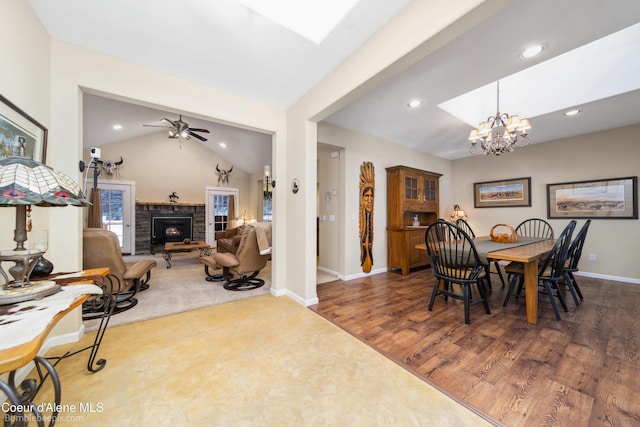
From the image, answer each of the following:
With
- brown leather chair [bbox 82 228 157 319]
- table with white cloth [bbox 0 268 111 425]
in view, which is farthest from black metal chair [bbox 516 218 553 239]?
brown leather chair [bbox 82 228 157 319]

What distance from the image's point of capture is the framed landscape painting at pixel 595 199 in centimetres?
383

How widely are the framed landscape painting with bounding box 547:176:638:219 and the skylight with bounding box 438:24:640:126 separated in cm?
193

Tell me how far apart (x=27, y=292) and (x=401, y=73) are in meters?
3.24

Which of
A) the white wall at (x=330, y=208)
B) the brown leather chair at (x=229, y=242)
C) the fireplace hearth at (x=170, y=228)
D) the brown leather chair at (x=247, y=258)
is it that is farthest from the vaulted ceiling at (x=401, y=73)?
the fireplace hearth at (x=170, y=228)

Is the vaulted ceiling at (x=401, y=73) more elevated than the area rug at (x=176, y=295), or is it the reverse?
the vaulted ceiling at (x=401, y=73)

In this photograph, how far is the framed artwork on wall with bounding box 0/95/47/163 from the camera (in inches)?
54.9

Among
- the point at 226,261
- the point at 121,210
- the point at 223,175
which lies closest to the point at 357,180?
the point at 226,261

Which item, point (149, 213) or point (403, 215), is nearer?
point (403, 215)

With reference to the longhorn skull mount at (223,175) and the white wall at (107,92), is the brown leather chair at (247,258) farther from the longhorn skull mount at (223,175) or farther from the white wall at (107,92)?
the longhorn skull mount at (223,175)

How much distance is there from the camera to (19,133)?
1.56 m

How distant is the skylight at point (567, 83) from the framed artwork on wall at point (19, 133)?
4163 millimetres

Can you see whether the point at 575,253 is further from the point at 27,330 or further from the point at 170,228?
the point at 170,228

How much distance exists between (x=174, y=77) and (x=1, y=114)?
147cm

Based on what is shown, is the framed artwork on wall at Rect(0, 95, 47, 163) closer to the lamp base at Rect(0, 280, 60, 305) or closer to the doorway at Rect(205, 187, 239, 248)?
the lamp base at Rect(0, 280, 60, 305)
